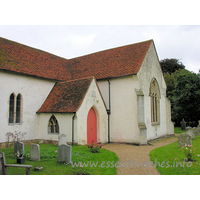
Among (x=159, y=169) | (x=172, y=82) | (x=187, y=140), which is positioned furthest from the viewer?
(x=172, y=82)

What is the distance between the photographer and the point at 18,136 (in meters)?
15.8

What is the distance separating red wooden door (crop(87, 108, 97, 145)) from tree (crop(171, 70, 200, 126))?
21337mm

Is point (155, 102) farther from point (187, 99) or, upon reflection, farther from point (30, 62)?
point (30, 62)

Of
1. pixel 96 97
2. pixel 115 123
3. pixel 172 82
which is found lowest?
pixel 115 123

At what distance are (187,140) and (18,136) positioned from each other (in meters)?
13.6

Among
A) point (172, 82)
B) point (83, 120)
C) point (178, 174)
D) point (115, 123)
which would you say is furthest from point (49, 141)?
point (172, 82)

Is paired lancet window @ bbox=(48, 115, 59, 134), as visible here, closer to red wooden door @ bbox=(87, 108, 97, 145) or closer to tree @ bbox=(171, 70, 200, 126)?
red wooden door @ bbox=(87, 108, 97, 145)

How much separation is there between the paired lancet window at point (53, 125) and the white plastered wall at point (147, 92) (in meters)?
8.67

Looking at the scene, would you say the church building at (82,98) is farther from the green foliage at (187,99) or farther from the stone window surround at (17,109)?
the green foliage at (187,99)

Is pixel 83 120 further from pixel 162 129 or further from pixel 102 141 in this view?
pixel 162 129

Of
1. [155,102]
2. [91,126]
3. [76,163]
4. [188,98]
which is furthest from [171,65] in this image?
[76,163]

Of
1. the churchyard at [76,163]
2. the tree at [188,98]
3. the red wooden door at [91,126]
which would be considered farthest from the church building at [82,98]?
the tree at [188,98]

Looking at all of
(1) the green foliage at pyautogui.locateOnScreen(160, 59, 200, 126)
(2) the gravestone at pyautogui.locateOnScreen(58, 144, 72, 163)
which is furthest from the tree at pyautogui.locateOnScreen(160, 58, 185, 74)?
(2) the gravestone at pyautogui.locateOnScreen(58, 144, 72, 163)

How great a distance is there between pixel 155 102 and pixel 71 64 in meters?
12.0
